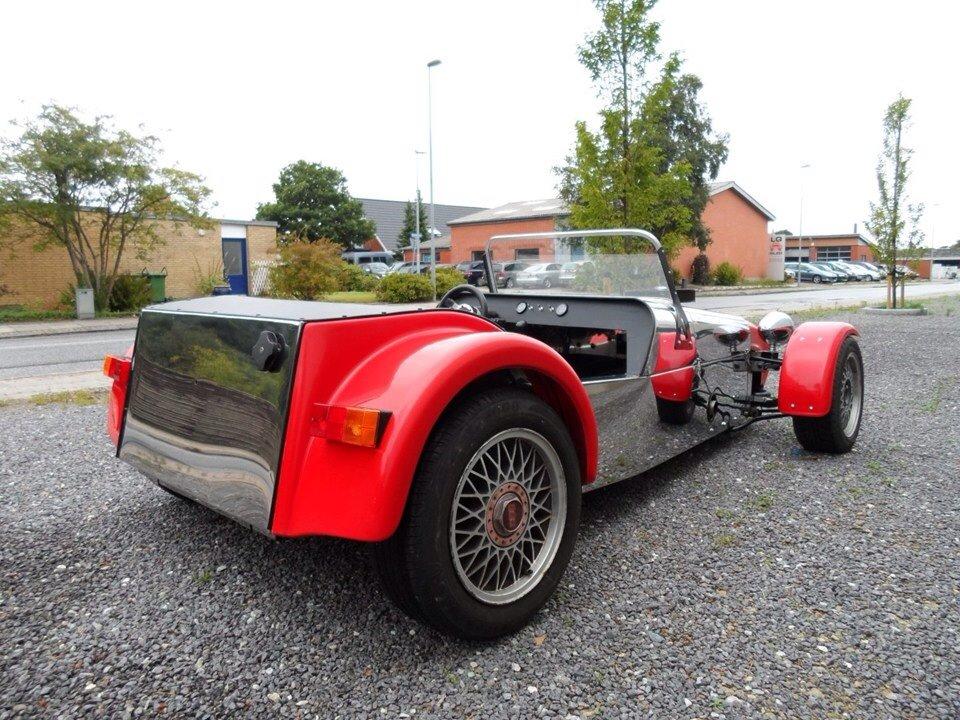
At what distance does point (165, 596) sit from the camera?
8.25 feet

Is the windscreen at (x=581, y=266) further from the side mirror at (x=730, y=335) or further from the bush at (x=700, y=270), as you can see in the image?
the bush at (x=700, y=270)

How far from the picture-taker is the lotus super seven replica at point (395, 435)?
200 cm

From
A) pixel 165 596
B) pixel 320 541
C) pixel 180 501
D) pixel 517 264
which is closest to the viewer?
pixel 165 596

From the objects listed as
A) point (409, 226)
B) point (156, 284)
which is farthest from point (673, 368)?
point (409, 226)

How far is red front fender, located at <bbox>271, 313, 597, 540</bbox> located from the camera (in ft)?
6.36

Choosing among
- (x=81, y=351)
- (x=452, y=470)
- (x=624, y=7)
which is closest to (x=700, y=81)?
(x=624, y=7)

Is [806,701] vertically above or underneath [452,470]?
underneath

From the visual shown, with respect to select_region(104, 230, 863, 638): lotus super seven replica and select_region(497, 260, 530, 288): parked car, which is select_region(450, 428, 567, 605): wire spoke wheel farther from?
select_region(497, 260, 530, 288): parked car

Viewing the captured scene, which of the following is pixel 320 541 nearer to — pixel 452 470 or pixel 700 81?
pixel 452 470

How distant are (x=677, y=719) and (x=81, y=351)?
38.9ft

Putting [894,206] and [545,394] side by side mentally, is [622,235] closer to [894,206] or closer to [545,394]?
[545,394]

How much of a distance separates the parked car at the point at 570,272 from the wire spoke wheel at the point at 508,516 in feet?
5.97

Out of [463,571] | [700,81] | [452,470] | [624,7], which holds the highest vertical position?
[700,81]

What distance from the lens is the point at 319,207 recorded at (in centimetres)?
5431
